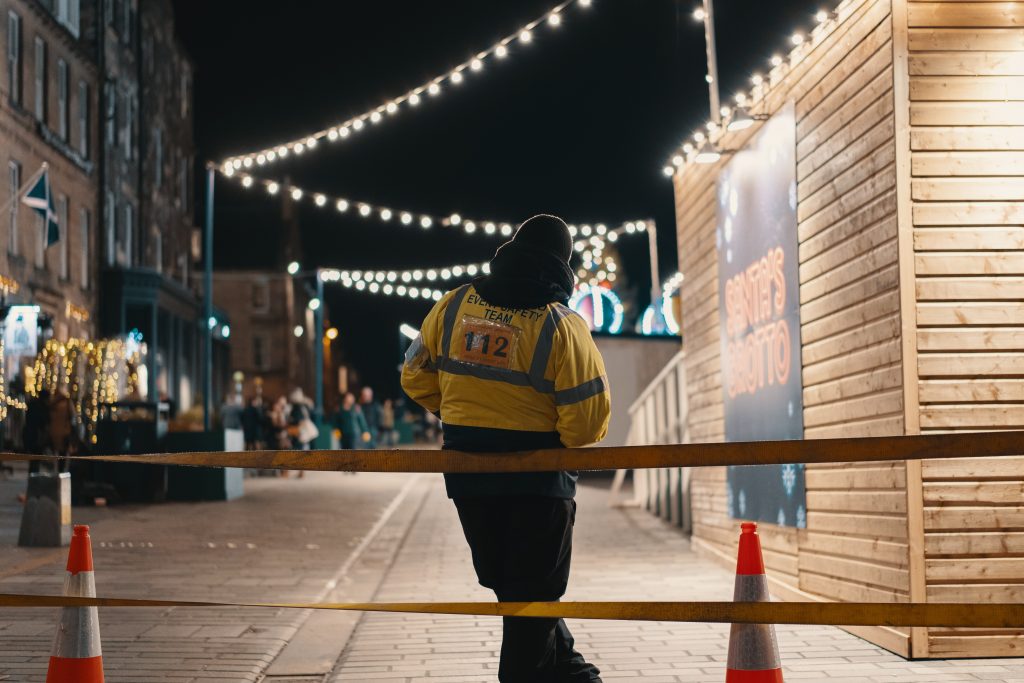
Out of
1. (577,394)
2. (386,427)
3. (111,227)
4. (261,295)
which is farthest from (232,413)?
(261,295)

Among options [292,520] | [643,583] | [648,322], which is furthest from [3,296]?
[643,583]

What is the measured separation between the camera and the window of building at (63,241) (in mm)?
28609

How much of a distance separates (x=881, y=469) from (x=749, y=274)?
9.49 feet

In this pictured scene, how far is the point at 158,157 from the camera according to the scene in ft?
126

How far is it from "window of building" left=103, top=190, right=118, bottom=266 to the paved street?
59.3 feet

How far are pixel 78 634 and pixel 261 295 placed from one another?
60.4 metres

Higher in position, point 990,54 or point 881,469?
point 990,54

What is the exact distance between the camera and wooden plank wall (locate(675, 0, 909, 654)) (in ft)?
21.2

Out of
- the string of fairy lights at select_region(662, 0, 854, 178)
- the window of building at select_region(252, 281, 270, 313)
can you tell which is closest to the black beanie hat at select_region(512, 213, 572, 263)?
the string of fairy lights at select_region(662, 0, 854, 178)

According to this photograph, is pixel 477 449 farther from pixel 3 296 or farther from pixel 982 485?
pixel 3 296

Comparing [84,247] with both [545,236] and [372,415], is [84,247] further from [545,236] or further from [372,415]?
[545,236]

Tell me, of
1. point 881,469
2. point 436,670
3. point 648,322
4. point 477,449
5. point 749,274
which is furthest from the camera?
point 648,322

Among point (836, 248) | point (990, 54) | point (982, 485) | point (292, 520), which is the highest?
point (990, 54)

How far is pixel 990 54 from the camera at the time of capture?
6.40 m
